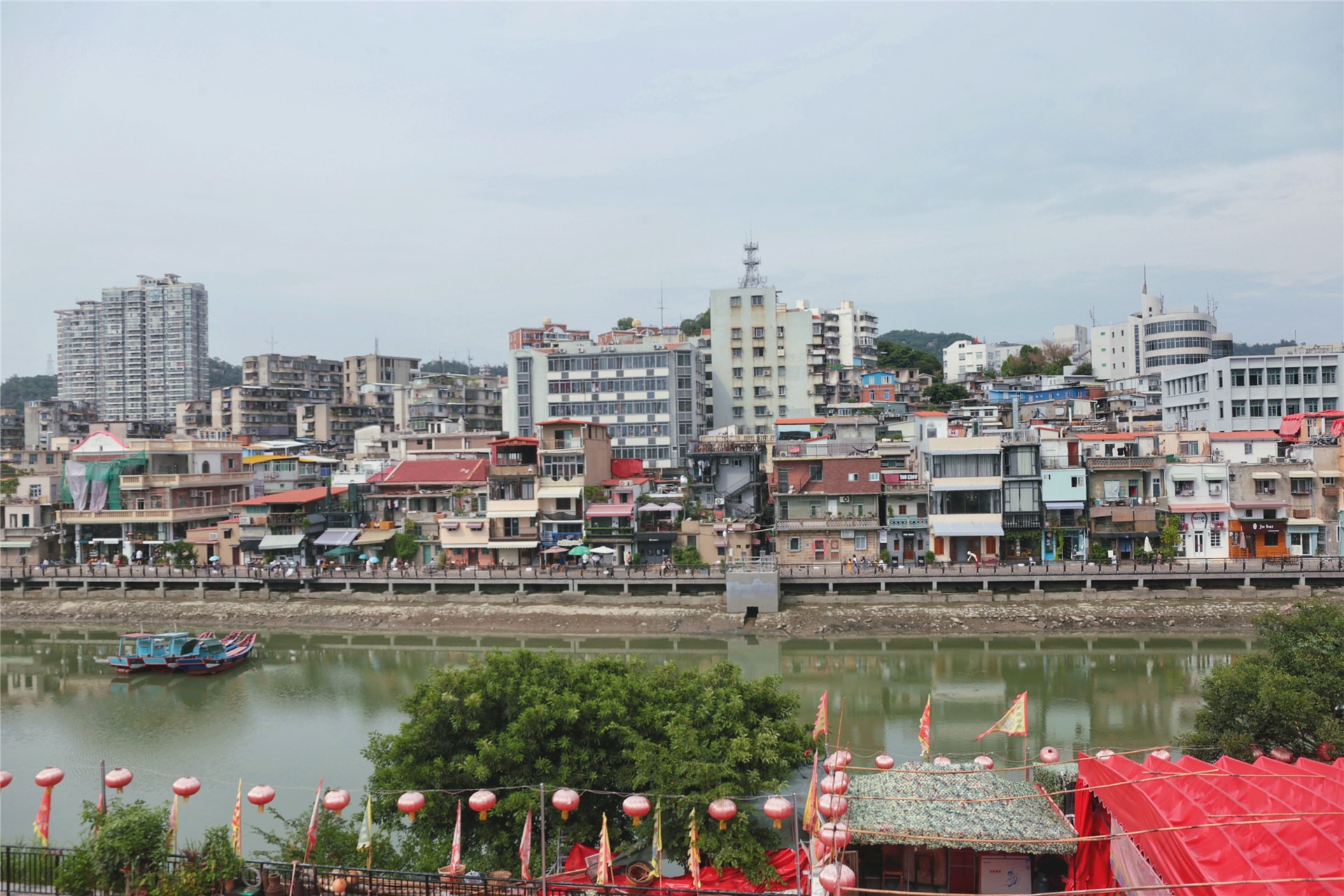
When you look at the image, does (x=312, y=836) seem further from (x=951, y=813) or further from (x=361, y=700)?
(x=361, y=700)

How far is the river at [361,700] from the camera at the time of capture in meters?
21.3

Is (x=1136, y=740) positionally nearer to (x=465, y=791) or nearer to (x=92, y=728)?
(x=465, y=791)

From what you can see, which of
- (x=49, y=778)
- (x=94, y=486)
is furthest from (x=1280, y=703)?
(x=94, y=486)

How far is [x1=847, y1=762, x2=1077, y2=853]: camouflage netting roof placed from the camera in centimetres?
1283

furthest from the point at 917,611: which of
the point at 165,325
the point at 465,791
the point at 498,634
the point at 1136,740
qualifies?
the point at 165,325

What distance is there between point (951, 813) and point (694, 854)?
4188 millimetres

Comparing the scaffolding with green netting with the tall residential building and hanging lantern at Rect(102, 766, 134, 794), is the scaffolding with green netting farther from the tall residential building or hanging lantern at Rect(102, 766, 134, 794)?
the tall residential building

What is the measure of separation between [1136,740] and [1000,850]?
11350 millimetres

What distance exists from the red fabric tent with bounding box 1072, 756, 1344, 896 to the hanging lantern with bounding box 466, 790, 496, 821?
8.99m

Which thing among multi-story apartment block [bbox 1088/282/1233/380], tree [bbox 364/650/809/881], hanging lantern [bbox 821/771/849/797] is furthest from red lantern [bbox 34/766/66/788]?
multi-story apartment block [bbox 1088/282/1233/380]

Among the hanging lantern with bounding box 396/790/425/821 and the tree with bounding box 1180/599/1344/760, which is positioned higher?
the tree with bounding box 1180/599/1344/760

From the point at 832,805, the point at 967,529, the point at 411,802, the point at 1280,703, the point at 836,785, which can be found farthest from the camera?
the point at 967,529

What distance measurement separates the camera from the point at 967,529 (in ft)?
132

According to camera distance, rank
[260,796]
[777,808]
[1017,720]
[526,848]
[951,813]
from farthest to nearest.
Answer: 1. [1017,720]
2. [260,796]
3. [951,813]
4. [526,848]
5. [777,808]
